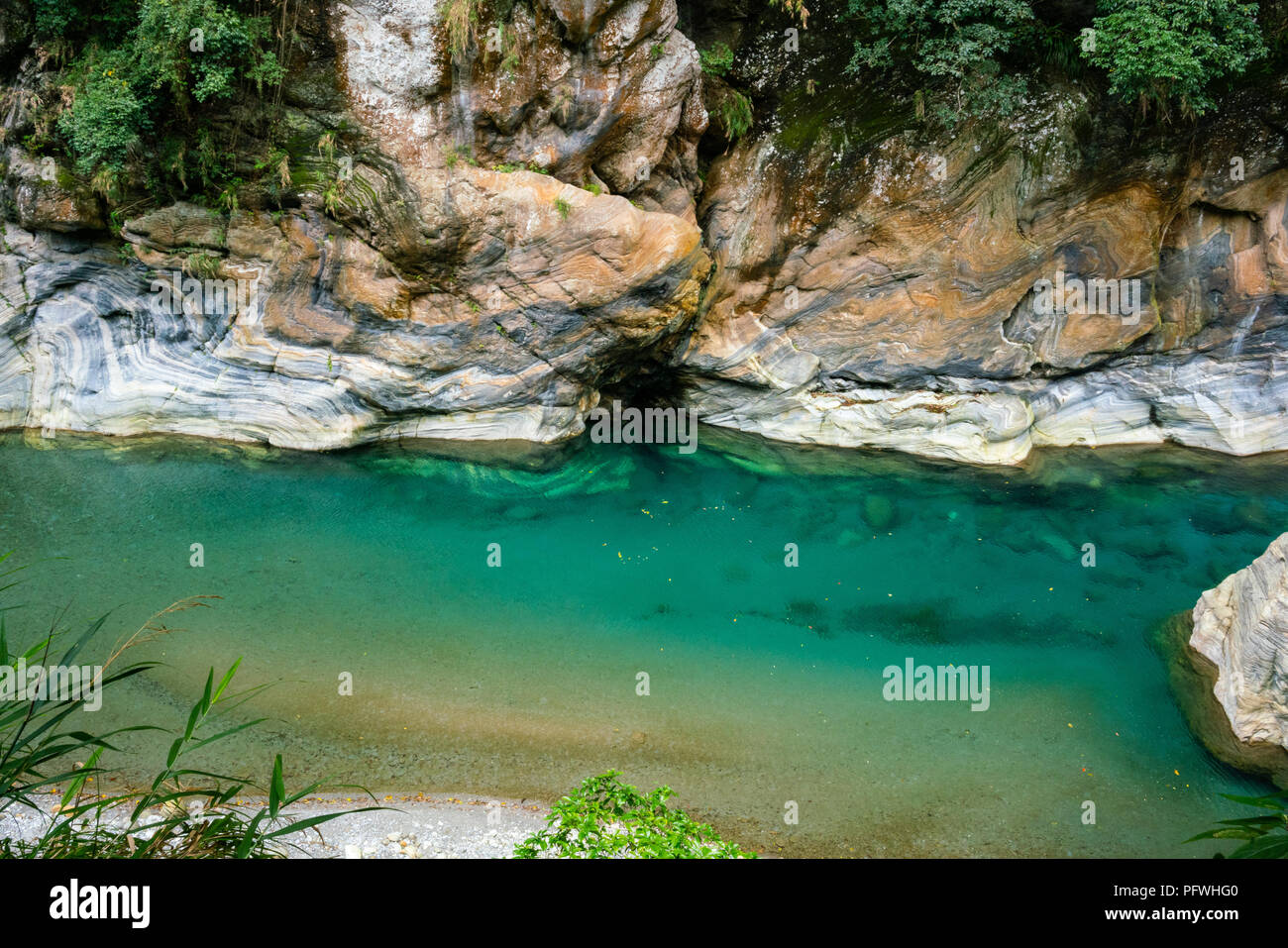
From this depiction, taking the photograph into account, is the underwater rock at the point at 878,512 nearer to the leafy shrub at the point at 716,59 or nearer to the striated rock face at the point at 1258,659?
→ the striated rock face at the point at 1258,659

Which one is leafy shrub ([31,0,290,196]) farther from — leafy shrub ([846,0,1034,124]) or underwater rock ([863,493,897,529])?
underwater rock ([863,493,897,529])

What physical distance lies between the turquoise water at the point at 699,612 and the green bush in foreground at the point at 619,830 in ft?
2.68

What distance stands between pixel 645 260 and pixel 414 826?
26.0 feet

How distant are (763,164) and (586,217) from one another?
3.16m

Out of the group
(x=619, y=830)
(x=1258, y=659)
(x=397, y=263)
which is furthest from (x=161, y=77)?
(x=1258, y=659)

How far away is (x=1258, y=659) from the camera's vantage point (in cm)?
876

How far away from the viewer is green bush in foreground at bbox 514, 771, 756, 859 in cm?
587

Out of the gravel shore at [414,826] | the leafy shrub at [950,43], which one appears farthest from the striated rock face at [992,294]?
the gravel shore at [414,826]

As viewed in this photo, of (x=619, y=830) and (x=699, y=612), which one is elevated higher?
(x=699, y=612)

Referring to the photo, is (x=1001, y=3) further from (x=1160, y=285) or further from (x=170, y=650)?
(x=170, y=650)

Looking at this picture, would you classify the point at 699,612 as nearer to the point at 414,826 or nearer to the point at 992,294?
the point at 414,826

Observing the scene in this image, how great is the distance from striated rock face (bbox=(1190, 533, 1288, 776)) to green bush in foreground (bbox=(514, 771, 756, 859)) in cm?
579

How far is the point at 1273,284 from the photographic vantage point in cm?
1289

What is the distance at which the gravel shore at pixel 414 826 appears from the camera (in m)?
6.81
